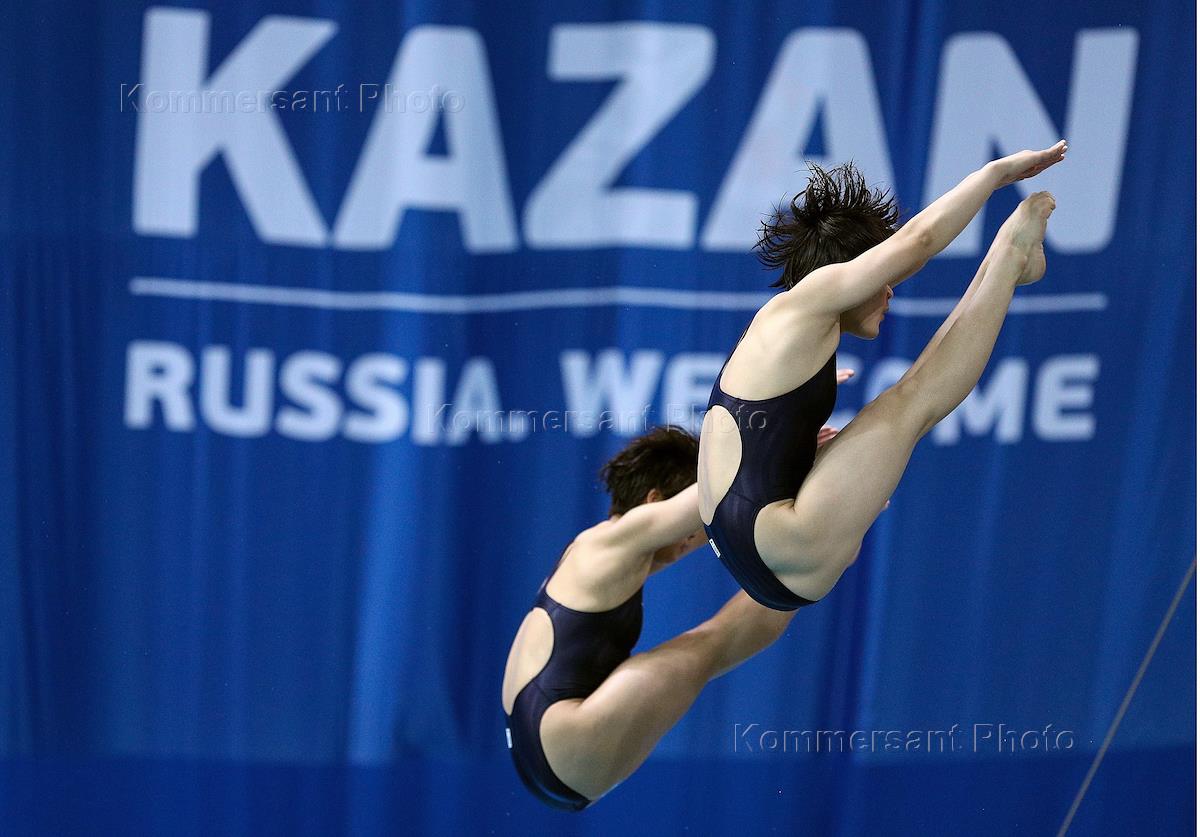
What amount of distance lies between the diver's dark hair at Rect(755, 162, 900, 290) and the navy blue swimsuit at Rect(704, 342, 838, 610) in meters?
0.19

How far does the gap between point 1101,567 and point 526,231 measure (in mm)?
1876

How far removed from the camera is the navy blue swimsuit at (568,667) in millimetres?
2797

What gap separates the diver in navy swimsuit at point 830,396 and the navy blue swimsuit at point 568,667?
53 centimetres

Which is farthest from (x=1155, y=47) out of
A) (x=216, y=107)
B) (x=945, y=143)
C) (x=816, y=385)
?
(x=216, y=107)

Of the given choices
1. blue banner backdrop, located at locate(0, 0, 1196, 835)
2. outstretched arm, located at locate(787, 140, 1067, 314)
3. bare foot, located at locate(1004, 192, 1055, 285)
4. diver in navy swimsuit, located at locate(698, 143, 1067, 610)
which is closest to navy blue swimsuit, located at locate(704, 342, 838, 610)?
diver in navy swimsuit, located at locate(698, 143, 1067, 610)

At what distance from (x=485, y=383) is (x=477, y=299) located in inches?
9.2

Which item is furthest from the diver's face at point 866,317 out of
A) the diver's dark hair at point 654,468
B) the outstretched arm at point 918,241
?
the diver's dark hair at point 654,468

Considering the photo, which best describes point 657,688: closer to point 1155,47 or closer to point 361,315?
point 361,315

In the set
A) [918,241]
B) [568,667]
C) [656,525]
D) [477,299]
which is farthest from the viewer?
[477,299]

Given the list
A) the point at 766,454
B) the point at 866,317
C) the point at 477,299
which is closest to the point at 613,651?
the point at 766,454

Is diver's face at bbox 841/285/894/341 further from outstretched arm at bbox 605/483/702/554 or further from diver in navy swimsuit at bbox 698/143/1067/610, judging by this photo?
outstretched arm at bbox 605/483/702/554

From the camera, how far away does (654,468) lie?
9.48ft

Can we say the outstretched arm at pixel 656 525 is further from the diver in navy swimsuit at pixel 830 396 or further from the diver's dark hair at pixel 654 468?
the diver in navy swimsuit at pixel 830 396

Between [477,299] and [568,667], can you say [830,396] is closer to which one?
[568,667]
